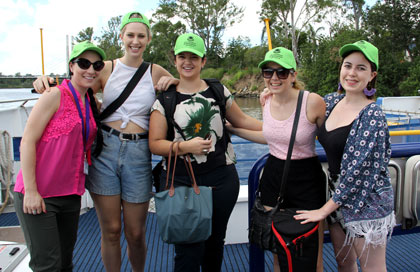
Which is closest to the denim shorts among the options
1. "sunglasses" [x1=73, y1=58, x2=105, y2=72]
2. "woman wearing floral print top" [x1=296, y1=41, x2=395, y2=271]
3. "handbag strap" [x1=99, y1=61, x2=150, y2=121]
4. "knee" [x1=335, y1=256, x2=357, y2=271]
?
"handbag strap" [x1=99, y1=61, x2=150, y2=121]

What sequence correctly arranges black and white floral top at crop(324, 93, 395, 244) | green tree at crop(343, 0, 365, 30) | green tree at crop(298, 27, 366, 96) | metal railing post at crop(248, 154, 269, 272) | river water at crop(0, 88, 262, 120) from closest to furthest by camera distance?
black and white floral top at crop(324, 93, 395, 244), metal railing post at crop(248, 154, 269, 272), river water at crop(0, 88, 262, 120), green tree at crop(298, 27, 366, 96), green tree at crop(343, 0, 365, 30)

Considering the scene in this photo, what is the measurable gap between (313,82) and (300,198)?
72.5 feet

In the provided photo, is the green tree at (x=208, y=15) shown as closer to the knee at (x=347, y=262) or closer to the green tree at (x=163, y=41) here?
the green tree at (x=163, y=41)

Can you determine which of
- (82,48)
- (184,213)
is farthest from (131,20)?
(184,213)

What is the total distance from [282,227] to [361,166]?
1.51 feet

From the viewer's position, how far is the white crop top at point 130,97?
1.97 metres

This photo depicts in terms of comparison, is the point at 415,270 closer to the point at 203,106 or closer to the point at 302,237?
the point at 302,237

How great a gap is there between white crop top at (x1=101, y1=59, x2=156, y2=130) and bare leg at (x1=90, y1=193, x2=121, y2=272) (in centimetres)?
43

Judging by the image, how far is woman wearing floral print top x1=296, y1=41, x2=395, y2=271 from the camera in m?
1.49

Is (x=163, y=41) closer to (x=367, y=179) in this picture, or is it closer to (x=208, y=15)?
(x=208, y=15)

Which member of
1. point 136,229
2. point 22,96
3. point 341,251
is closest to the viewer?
Answer: point 341,251

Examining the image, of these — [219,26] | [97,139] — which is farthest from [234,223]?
[219,26]

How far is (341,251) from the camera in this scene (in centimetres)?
183

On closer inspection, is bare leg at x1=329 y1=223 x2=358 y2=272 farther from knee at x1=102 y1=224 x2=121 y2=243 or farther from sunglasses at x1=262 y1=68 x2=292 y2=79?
knee at x1=102 y1=224 x2=121 y2=243
